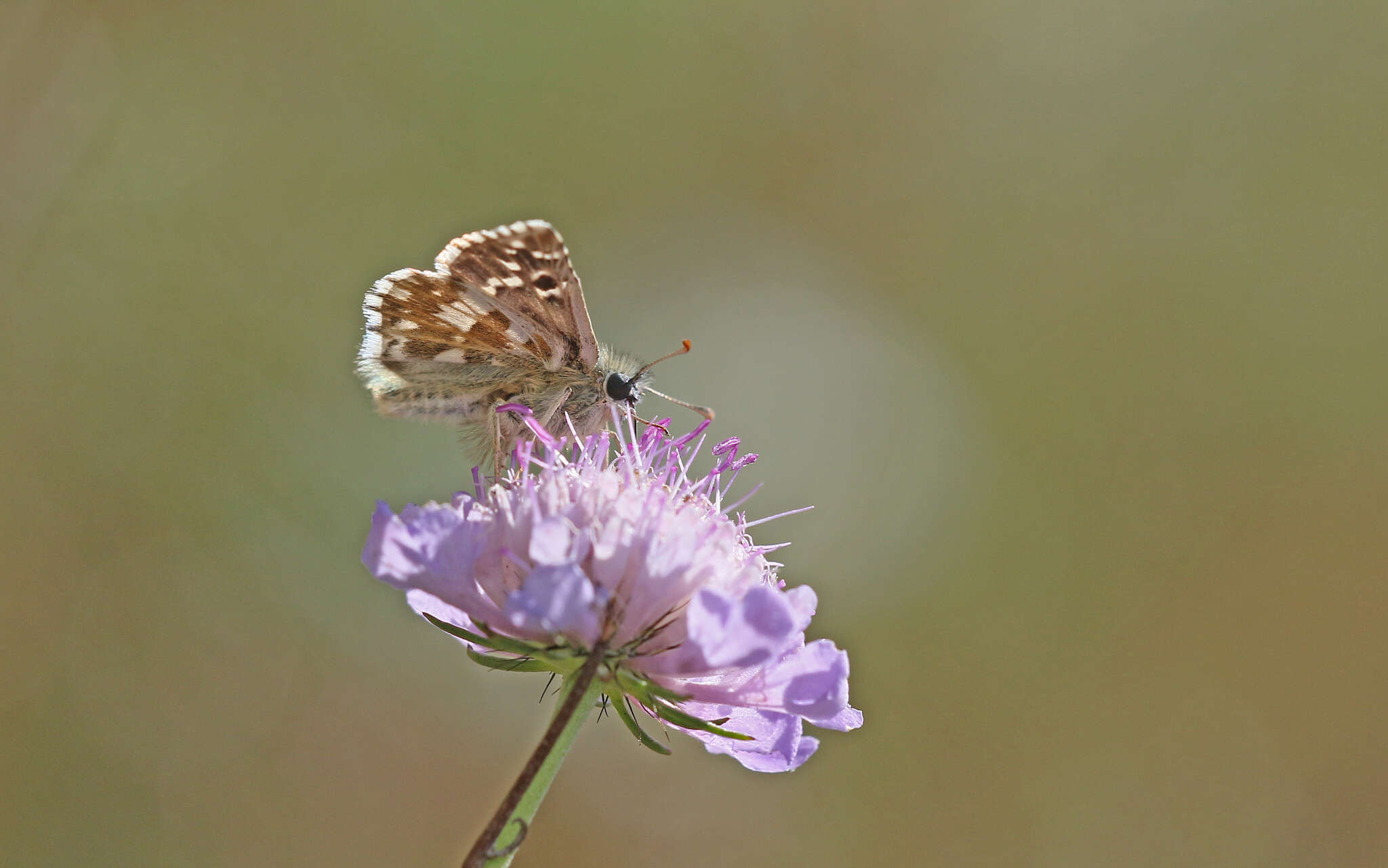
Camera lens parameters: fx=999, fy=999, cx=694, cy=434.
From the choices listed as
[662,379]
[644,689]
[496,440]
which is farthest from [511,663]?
[662,379]

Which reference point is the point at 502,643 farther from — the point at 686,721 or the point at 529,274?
the point at 529,274

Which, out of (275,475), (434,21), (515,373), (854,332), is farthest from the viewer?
(854,332)

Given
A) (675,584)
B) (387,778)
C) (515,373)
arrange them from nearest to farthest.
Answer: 1. (675,584)
2. (515,373)
3. (387,778)

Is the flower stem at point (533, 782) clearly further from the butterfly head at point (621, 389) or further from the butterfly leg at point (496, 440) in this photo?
the butterfly head at point (621, 389)

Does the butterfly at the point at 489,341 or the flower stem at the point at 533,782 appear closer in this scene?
the flower stem at the point at 533,782

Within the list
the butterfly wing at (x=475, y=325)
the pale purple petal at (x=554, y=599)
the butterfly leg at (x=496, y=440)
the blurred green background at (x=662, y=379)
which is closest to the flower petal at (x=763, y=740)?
the pale purple petal at (x=554, y=599)

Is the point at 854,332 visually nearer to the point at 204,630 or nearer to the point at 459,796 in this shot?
the point at 459,796

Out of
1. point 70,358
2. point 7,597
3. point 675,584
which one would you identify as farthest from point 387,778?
point 675,584
